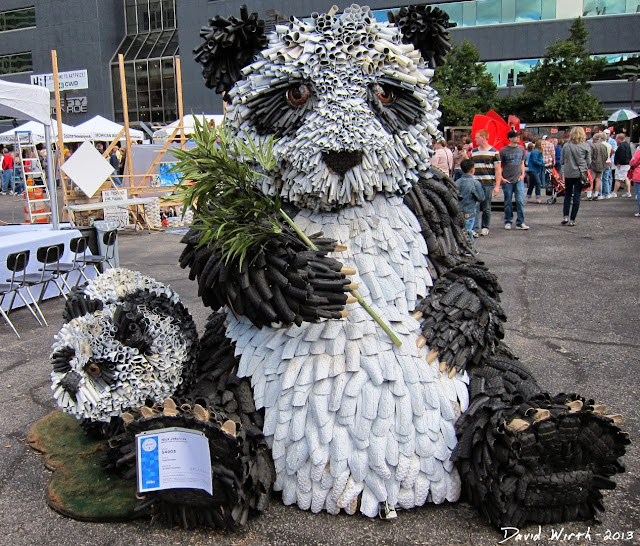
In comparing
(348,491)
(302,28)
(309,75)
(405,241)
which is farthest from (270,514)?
(302,28)

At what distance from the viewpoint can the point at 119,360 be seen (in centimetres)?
232

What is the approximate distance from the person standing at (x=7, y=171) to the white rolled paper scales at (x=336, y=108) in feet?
72.4

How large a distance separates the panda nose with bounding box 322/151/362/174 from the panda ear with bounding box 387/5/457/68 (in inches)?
25.8

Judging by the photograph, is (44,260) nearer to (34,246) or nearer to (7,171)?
(34,246)

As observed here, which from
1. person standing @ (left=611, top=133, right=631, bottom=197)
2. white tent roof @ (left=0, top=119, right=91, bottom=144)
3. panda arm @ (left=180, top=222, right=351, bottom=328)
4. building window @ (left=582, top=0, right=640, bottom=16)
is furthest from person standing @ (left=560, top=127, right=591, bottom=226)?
building window @ (left=582, top=0, right=640, bottom=16)

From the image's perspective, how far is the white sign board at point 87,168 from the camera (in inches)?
399

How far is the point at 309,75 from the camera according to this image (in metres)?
2.17

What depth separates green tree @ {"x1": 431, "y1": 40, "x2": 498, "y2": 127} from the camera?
75.6 feet

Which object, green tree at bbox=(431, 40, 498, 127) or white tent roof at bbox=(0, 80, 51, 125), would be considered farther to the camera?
green tree at bbox=(431, 40, 498, 127)

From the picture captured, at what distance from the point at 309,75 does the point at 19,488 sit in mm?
2089

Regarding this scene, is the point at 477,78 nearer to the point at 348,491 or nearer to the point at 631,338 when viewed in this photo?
the point at 631,338

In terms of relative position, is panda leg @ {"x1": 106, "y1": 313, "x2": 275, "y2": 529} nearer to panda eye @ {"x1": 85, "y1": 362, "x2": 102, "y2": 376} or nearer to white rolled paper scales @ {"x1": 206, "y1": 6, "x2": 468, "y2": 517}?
white rolled paper scales @ {"x1": 206, "y1": 6, "x2": 468, "y2": 517}

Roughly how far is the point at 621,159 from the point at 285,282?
13.8 metres

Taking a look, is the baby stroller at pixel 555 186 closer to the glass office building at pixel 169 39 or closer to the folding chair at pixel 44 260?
the folding chair at pixel 44 260
